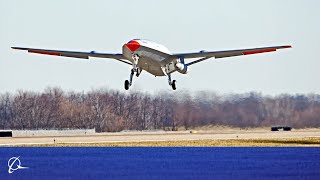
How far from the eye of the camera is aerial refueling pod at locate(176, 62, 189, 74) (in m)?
70.9

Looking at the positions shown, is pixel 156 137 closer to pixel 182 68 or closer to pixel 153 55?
pixel 182 68

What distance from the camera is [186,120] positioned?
349 feet

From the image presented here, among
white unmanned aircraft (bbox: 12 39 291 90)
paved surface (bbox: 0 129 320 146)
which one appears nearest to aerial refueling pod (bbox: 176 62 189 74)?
white unmanned aircraft (bbox: 12 39 291 90)

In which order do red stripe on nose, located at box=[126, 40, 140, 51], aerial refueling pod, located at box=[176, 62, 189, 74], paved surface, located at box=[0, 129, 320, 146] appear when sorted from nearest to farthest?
1. red stripe on nose, located at box=[126, 40, 140, 51]
2. aerial refueling pod, located at box=[176, 62, 189, 74]
3. paved surface, located at box=[0, 129, 320, 146]

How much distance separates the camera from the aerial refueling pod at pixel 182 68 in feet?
233

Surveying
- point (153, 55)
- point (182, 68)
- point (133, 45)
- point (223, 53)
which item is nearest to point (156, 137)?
point (223, 53)
